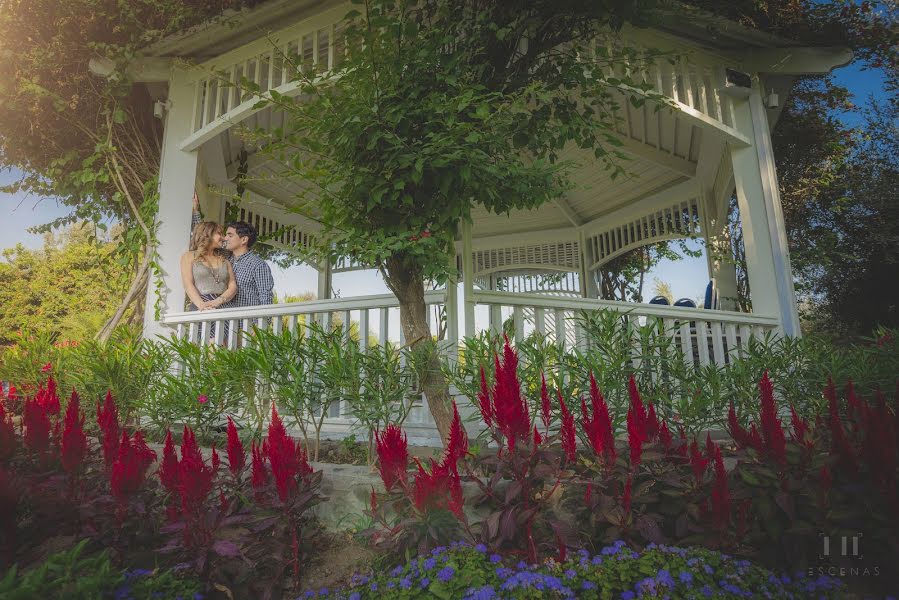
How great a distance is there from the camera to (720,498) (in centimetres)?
124

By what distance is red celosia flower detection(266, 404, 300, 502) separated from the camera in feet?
4.33

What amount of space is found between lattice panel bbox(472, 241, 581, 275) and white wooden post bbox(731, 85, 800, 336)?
3.45m

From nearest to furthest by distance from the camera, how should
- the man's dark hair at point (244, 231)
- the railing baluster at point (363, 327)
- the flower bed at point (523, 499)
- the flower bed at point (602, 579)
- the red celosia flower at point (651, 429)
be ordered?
1. the flower bed at point (602, 579)
2. the flower bed at point (523, 499)
3. the red celosia flower at point (651, 429)
4. the railing baluster at point (363, 327)
5. the man's dark hair at point (244, 231)

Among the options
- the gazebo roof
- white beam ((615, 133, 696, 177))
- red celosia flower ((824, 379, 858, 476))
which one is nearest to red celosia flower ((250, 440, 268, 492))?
red celosia flower ((824, 379, 858, 476))

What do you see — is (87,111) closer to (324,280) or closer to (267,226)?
(267,226)

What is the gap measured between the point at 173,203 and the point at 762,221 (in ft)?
15.3

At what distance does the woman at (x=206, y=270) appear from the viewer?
3989 mm

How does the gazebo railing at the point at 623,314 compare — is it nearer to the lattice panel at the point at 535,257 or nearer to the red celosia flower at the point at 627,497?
the red celosia flower at the point at 627,497

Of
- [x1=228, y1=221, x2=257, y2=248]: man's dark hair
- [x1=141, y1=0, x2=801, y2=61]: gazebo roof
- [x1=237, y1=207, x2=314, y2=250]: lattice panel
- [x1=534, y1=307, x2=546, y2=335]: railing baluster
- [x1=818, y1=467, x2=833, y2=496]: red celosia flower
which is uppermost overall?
[x1=141, y1=0, x2=801, y2=61]: gazebo roof

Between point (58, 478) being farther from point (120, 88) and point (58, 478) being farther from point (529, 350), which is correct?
point (120, 88)

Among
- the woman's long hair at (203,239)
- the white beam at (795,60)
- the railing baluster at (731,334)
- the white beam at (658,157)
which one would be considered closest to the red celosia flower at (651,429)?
the railing baluster at (731,334)

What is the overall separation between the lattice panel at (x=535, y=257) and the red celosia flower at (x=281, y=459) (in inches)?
260

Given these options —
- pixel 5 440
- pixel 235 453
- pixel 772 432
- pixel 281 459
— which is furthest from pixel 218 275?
pixel 772 432

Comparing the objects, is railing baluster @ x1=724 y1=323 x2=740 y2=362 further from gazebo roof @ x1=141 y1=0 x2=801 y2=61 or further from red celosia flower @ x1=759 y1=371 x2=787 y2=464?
red celosia flower @ x1=759 y1=371 x2=787 y2=464
